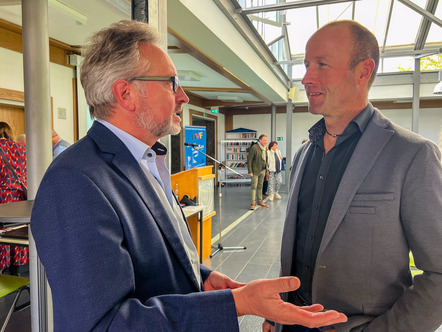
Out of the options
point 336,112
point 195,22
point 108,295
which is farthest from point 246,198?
point 108,295

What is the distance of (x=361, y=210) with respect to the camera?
106 centimetres

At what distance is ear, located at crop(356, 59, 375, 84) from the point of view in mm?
1232

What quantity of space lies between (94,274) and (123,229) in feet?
0.43

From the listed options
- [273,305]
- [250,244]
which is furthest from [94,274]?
[250,244]

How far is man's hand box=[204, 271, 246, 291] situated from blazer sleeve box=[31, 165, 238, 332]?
36 cm

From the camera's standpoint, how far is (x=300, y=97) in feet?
38.1

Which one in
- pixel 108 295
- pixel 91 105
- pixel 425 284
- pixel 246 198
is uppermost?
pixel 91 105

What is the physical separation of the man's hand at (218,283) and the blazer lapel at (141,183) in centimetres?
23

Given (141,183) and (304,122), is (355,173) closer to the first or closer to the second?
(141,183)

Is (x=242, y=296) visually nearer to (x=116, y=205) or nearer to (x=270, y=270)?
(x=116, y=205)

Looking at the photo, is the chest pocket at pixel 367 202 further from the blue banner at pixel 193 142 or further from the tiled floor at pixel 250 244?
the blue banner at pixel 193 142

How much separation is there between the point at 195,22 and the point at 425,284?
3163mm

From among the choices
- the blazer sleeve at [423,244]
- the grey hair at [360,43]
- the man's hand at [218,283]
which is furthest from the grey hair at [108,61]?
the blazer sleeve at [423,244]

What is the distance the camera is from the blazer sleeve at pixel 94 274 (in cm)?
66
